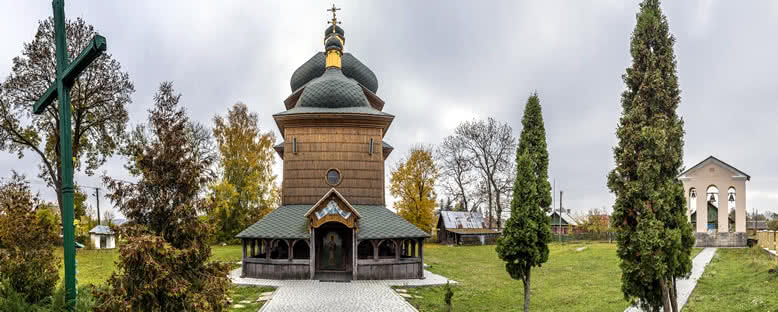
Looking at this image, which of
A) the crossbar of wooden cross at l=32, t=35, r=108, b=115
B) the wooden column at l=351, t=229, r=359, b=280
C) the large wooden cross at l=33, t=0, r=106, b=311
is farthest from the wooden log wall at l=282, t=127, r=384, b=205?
the large wooden cross at l=33, t=0, r=106, b=311

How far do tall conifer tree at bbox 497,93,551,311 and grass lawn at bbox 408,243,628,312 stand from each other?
141 cm

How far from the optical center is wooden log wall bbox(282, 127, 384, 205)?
1847 cm

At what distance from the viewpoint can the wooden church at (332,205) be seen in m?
16.1

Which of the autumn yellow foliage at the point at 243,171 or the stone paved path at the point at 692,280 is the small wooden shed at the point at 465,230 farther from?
the stone paved path at the point at 692,280

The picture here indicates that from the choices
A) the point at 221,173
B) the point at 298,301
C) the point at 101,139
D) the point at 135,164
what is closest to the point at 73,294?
the point at 135,164

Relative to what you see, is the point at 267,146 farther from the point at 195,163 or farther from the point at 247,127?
the point at 195,163

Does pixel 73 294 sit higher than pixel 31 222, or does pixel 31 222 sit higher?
pixel 31 222

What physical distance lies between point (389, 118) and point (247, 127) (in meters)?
16.6

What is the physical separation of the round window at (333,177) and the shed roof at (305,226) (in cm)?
122

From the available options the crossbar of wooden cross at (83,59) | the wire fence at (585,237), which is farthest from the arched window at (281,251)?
the wire fence at (585,237)

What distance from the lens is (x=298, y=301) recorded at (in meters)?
12.2

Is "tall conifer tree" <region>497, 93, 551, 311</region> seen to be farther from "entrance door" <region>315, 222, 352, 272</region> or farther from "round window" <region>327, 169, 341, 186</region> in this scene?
"round window" <region>327, 169, 341, 186</region>

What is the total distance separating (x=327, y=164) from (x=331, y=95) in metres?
2.81

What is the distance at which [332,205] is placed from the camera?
16.0 metres
